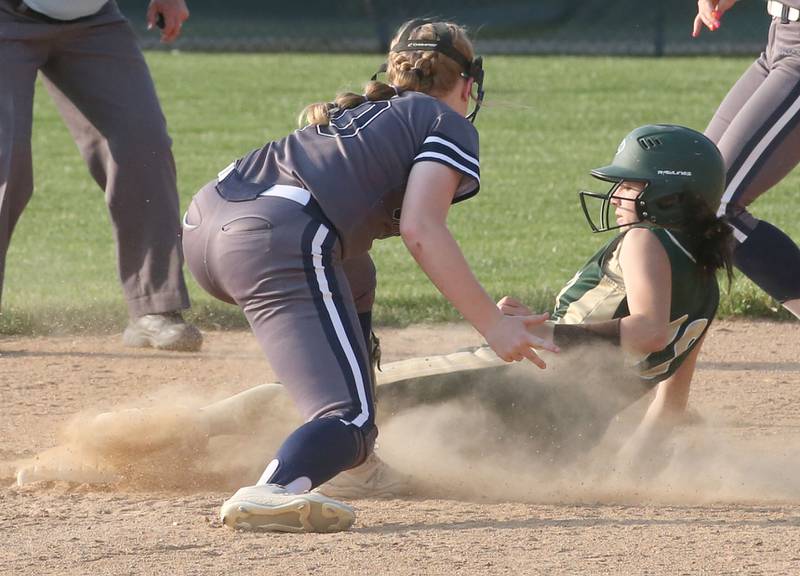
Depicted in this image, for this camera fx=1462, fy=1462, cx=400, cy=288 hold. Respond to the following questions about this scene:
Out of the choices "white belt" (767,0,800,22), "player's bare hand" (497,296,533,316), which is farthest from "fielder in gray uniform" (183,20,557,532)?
"white belt" (767,0,800,22)

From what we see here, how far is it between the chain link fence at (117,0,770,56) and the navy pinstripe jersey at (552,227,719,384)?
1546 centimetres

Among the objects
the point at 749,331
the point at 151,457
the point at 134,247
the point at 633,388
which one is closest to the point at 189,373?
the point at 134,247

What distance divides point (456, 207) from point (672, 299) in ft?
17.5

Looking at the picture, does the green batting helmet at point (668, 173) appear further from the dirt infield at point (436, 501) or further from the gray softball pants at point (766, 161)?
the gray softball pants at point (766, 161)

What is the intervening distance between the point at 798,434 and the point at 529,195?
5091 mm

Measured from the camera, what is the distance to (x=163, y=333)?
5.55 m

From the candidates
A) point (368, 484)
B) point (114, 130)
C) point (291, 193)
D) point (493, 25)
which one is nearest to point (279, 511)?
point (368, 484)

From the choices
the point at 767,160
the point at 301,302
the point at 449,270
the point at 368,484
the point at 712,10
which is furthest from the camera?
the point at 712,10

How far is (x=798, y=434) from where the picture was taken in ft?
14.9

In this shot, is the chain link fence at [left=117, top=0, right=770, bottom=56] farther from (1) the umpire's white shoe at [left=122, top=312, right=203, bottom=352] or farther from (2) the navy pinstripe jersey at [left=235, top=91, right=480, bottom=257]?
(2) the navy pinstripe jersey at [left=235, top=91, right=480, bottom=257]

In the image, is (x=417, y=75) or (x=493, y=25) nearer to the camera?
(x=417, y=75)

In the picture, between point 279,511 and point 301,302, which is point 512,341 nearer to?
point 301,302

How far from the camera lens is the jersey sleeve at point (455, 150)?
3389 mm

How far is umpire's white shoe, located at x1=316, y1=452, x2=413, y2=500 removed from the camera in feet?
12.3
